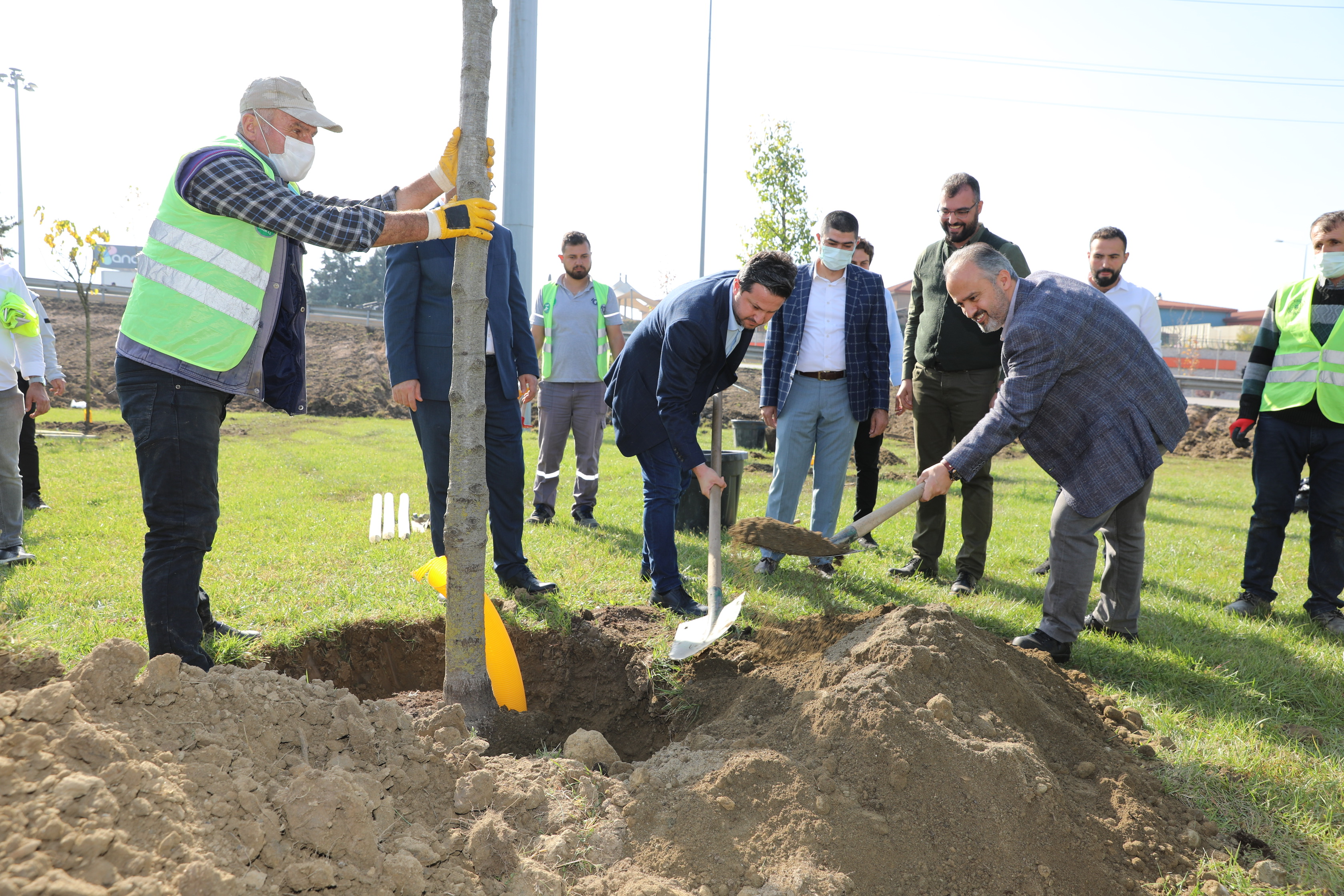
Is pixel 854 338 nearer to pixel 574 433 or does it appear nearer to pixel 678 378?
pixel 678 378

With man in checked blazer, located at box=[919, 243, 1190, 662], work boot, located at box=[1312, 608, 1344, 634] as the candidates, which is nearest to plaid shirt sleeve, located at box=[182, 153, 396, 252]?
man in checked blazer, located at box=[919, 243, 1190, 662]

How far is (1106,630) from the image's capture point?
4312 millimetres

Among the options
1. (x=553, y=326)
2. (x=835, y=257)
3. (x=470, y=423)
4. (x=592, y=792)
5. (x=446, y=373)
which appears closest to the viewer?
(x=592, y=792)

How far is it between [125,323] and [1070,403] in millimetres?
4049

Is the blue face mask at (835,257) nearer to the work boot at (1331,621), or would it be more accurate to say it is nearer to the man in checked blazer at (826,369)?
the man in checked blazer at (826,369)

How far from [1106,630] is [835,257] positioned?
8.80 feet

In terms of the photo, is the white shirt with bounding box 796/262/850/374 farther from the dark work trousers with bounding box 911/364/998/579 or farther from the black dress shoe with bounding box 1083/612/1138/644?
the black dress shoe with bounding box 1083/612/1138/644

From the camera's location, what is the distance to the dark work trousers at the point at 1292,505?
15.5 ft

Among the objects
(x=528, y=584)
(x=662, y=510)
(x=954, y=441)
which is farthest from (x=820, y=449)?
(x=528, y=584)

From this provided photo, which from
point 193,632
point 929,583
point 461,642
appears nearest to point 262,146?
point 193,632

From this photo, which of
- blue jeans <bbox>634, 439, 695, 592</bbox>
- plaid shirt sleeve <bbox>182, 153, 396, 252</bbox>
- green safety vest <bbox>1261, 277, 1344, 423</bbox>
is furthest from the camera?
green safety vest <bbox>1261, 277, 1344, 423</bbox>

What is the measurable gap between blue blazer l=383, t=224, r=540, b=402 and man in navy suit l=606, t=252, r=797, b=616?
72 centimetres

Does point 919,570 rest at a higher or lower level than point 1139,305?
lower

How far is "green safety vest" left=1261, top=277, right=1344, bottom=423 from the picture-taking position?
15.2ft
